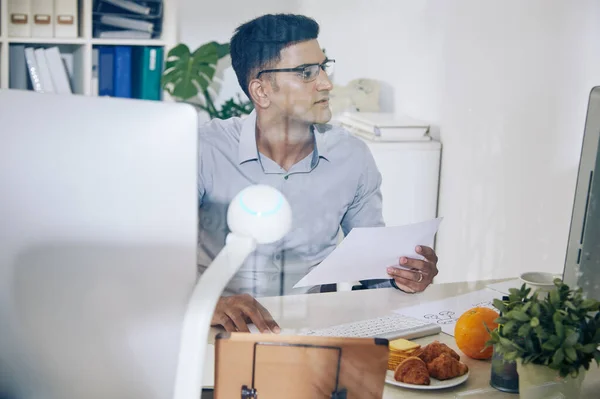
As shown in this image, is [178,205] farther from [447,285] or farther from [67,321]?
[447,285]

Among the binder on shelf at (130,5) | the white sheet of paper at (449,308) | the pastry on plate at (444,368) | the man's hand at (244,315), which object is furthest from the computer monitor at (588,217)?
the binder on shelf at (130,5)

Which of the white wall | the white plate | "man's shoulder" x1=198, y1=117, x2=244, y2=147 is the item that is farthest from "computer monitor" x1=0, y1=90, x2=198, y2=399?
the white wall

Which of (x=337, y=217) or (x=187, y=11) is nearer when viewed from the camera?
(x=337, y=217)

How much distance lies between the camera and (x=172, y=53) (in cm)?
175

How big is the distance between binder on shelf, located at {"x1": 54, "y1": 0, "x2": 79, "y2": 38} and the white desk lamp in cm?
140

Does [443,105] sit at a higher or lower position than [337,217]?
higher

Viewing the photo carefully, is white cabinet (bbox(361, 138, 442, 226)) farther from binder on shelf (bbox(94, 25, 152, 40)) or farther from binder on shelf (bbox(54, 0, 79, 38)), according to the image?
binder on shelf (bbox(54, 0, 79, 38))

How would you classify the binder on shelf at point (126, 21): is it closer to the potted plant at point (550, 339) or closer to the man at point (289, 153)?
the man at point (289, 153)

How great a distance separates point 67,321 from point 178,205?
140 millimetres

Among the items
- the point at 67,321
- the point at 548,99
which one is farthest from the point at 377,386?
the point at 548,99

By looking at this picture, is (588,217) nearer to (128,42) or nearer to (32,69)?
(128,42)

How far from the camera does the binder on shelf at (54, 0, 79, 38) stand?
183 centimetres

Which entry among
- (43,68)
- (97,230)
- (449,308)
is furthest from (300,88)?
(97,230)

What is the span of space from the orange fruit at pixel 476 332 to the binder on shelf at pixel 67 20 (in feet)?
3.93
